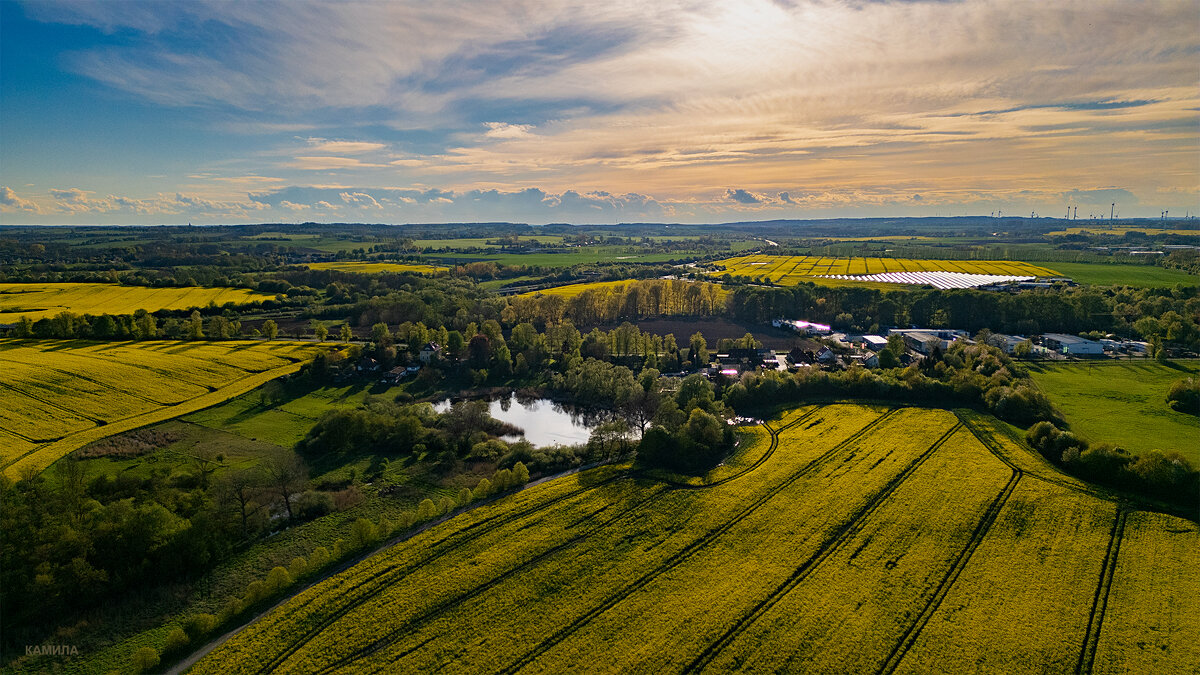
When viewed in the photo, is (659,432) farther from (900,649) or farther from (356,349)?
(356,349)

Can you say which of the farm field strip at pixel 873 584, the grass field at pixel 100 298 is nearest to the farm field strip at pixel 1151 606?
the farm field strip at pixel 873 584

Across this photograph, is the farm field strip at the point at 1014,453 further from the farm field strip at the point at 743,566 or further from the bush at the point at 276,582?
the bush at the point at 276,582

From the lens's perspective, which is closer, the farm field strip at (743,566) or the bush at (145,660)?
the bush at (145,660)

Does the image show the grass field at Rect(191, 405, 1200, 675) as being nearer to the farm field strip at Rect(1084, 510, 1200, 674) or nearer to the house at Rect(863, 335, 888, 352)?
the farm field strip at Rect(1084, 510, 1200, 674)

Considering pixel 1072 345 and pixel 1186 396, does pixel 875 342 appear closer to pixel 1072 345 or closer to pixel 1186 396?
pixel 1072 345

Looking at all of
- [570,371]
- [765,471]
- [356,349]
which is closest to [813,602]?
[765,471]

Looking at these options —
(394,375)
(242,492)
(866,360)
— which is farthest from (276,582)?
(866,360)

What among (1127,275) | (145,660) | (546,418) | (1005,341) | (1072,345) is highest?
(1127,275)
